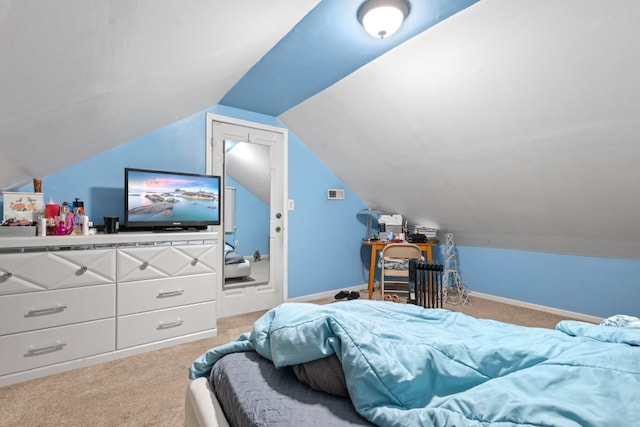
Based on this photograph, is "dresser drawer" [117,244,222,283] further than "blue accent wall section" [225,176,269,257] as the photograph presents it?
No

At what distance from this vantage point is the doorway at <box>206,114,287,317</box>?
336cm

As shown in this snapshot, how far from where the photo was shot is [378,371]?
31.5 inches

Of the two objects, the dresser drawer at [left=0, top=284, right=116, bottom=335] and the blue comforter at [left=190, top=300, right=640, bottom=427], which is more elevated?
the blue comforter at [left=190, top=300, right=640, bottom=427]

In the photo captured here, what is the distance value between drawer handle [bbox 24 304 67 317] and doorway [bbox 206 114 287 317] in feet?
4.58

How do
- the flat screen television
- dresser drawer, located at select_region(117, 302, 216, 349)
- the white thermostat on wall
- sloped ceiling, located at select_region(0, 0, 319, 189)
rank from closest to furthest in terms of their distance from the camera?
sloped ceiling, located at select_region(0, 0, 319, 189), dresser drawer, located at select_region(117, 302, 216, 349), the flat screen television, the white thermostat on wall

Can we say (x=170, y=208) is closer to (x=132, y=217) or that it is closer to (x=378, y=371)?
(x=132, y=217)

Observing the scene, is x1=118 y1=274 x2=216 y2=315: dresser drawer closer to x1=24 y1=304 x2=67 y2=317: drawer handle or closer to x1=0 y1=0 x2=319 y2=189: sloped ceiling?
x1=24 y1=304 x2=67 y2=317: drawer handle

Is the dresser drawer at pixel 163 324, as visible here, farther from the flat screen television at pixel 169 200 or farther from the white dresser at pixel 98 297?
the flat screen television at pixel 169 200

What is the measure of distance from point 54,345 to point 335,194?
3.16 meters

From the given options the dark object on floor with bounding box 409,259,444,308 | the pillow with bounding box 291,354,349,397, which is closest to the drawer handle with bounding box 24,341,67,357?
the pillow with bounding box 291,354,349,397

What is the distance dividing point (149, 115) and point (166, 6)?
4.78 ft

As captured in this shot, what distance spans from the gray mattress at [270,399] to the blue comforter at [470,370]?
0.19ft

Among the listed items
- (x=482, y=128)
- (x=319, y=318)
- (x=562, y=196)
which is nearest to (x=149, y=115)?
(x=319, y=318)

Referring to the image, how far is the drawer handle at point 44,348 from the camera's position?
2020 millimetres
